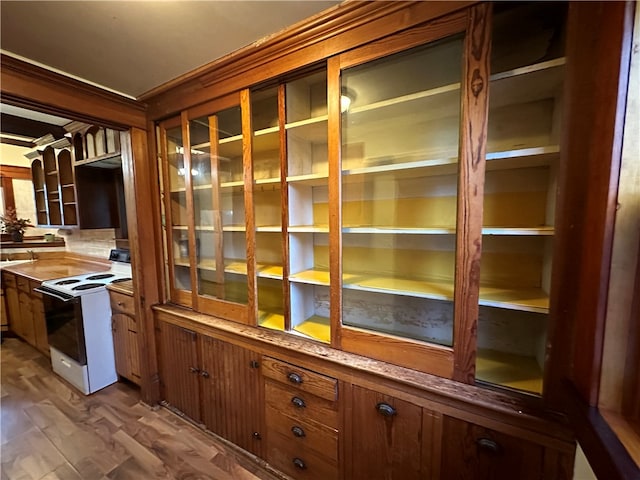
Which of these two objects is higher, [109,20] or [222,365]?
[109,20]

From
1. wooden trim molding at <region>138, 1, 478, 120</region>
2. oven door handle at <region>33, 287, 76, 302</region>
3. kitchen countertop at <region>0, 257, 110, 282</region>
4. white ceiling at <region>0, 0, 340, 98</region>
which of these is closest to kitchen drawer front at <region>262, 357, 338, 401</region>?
wooden trim molding at <region>138, 1, 478, 120</region>

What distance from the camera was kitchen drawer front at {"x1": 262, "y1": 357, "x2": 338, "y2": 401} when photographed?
4.13 feet

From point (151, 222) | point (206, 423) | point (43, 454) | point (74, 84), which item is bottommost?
point (43, 454)

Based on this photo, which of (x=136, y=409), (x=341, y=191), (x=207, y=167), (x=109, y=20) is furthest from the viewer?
(x=136, y=409)

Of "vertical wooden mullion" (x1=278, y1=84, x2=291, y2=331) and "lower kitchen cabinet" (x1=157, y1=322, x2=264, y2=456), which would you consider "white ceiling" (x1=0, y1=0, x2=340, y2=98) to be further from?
"lower kitchen cabinet" (x1=157, y1=322, x2=264, y2=456)

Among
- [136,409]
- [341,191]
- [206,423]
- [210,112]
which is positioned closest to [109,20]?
[210,112]

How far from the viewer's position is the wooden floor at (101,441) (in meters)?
1.59

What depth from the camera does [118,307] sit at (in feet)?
7.52

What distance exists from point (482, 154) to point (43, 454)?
3027mm

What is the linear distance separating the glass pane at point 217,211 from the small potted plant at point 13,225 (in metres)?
3.87

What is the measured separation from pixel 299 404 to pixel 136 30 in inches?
75.6

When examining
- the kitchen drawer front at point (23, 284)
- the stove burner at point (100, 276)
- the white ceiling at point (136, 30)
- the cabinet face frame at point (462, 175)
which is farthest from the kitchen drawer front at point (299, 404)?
the kitchen drawer front at point (23, 284)

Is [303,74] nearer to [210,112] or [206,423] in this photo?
[210,112]

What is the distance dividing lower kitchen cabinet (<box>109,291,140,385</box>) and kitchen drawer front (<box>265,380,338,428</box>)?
1.39m
